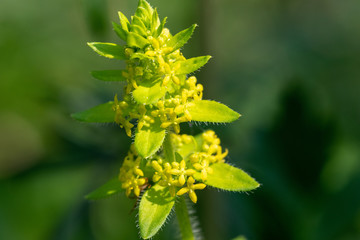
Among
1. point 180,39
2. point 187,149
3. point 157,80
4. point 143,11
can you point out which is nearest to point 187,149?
point 187,149

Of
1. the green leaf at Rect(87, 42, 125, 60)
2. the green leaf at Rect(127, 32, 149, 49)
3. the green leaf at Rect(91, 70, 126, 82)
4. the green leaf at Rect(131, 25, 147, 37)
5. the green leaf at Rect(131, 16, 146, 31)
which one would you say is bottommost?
the green leaf at Rect(91, 70, 126, 82)

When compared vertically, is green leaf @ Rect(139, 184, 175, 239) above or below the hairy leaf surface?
below

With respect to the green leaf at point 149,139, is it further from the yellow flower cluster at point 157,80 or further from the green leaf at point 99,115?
the green leaf at point 99,115

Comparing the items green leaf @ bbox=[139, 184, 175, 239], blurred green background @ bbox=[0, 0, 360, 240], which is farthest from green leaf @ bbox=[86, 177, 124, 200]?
blurred green background @ bbox=[0, 0, 360, 240]

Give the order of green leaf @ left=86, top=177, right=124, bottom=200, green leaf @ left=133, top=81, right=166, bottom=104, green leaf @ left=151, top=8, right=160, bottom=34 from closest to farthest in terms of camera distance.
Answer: green leaf @ left=133, top=81, right=166, bottom=104
green leaf @ left=151, top=8, right=160, bottom=34
green leaf @ left=86, top=177, right=124, bottom=200

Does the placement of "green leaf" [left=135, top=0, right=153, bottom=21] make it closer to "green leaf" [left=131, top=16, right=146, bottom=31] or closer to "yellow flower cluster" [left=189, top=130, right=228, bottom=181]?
"green leaf" [left=131, top=16, right=146, bottom=31]

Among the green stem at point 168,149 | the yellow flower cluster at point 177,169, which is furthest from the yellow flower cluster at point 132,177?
the green stem at point 168,149

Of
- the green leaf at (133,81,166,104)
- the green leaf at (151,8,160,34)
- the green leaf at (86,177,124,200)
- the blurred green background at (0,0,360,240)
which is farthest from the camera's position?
the blurred green background at (0,0,360,240)
